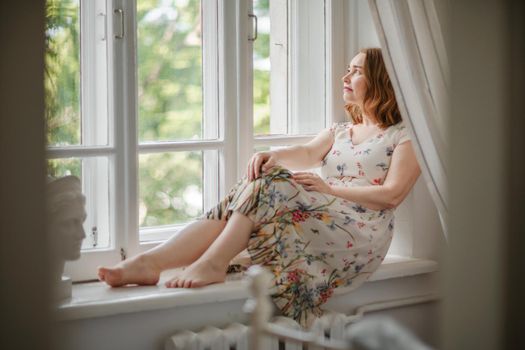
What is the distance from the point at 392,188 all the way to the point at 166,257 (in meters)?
0.83

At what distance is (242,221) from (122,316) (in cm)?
48

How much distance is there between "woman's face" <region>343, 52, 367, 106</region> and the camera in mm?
3021

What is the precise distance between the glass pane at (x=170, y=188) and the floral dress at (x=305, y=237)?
0.21 metres

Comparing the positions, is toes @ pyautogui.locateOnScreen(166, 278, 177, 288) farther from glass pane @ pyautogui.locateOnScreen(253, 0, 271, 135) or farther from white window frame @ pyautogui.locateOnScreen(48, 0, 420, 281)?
glass pane @ pyautogui.locateOnScreen(253, 0, 271, 135)

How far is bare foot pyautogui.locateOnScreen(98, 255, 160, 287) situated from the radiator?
0.20m

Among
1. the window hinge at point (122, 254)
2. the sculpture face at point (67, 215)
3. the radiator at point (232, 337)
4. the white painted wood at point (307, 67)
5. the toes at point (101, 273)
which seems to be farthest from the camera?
the white painted wood at point (307, 67)

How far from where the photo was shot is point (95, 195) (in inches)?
105

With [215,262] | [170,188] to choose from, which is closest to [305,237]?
[215,262]

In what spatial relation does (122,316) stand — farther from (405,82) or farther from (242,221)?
(405,82)

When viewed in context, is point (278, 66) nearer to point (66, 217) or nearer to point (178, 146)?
point (178, 146)

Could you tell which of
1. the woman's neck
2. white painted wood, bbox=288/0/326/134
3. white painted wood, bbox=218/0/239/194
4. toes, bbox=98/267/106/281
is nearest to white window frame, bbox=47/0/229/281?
toes, bbox=98/267/106/281

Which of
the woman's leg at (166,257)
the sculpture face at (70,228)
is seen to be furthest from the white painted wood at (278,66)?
the sculpture face at (70,228)

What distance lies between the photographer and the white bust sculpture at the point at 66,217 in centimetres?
221

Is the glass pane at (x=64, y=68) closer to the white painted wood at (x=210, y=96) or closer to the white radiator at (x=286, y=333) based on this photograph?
the white painted wood at (x=210, y=96)
